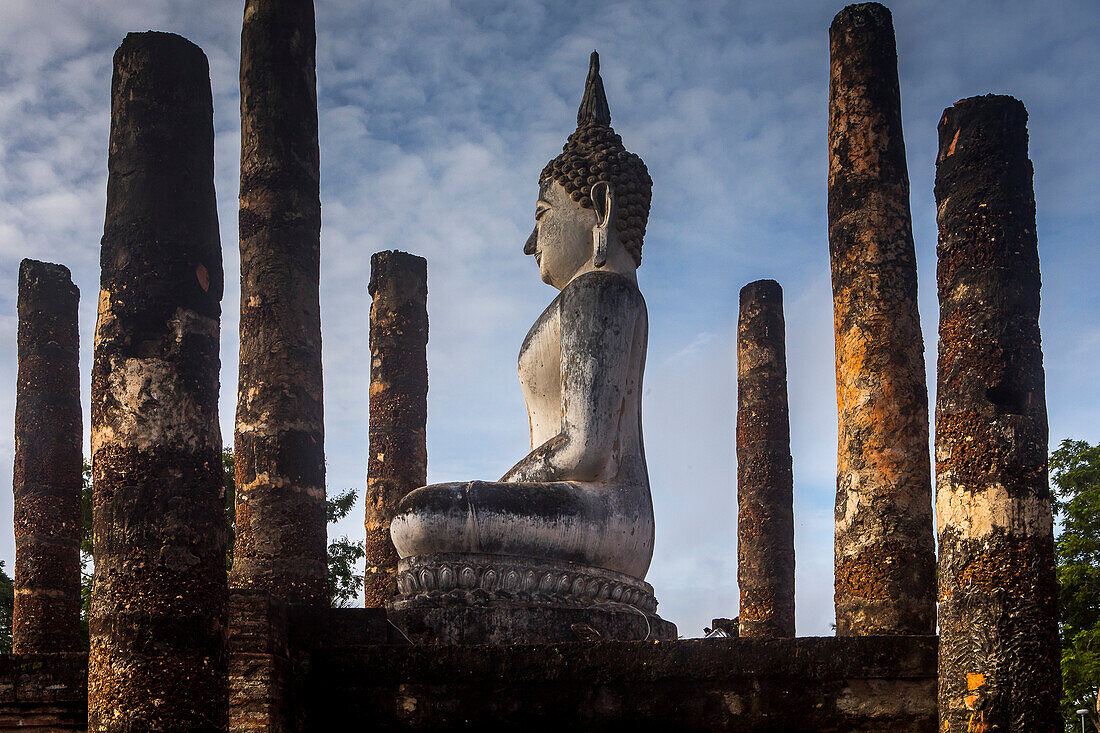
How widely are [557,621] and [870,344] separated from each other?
3.11m

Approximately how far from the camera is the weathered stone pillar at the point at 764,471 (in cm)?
1488

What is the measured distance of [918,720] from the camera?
638 centimetres

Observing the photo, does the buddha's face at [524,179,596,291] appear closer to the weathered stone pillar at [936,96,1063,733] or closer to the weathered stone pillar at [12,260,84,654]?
the weathered stone pillar at [936,96,1063,733]

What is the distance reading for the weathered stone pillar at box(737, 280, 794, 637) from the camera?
48.8 ft

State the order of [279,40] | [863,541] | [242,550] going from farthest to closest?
[279,40] < [242,550] < [863,541]

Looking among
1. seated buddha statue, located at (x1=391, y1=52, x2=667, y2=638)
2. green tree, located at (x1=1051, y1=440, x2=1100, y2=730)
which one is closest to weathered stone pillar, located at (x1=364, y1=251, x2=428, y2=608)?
seated buddha statue, located at (x1=391, y1=52, x2=667, y2=638)

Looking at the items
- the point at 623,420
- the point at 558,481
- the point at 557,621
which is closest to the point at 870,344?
the point at 623,420

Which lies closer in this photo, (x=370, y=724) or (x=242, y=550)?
(x=370, y=724)

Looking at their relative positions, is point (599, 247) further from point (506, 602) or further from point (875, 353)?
point (506, 602)

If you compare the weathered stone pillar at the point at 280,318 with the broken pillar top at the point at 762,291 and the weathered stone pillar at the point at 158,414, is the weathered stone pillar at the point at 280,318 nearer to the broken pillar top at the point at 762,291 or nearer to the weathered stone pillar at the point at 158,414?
the weathered stone pillar at the point at 158,414

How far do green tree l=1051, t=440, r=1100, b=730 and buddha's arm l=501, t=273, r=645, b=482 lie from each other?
50.4ft

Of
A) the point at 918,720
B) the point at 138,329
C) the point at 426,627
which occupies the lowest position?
the point at 918,720

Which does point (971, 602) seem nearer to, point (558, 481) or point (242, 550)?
point (558, 481)

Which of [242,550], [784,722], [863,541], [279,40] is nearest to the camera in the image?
[784,722]
